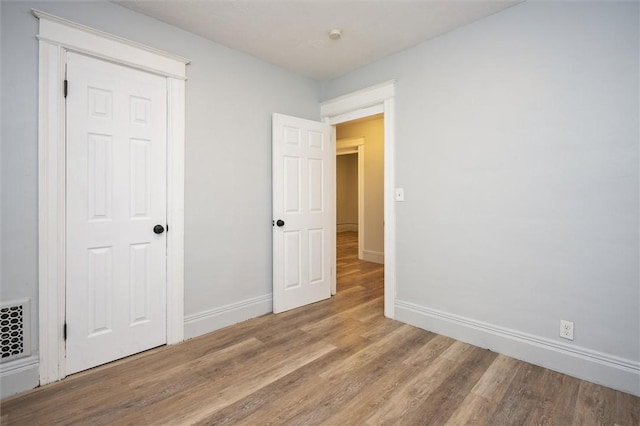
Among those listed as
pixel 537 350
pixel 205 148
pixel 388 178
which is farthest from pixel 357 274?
pixel 205 148

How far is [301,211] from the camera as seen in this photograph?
338cm

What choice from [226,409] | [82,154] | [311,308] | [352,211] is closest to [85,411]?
[226,409]

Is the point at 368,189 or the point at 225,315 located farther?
the point at 368,189

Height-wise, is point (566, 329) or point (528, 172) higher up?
point (528, 172)

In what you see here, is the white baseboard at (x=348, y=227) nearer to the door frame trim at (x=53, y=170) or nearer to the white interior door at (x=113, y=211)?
the white interior door at (x=113, y=211)

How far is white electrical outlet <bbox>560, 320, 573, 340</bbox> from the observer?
2.06 metres

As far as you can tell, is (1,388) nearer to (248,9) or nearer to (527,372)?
(248,9)

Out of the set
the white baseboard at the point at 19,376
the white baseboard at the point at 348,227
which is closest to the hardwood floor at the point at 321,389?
the white baseboard at the point at 19,376

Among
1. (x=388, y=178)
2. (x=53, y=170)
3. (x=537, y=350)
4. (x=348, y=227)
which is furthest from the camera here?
(x=348, y=227)

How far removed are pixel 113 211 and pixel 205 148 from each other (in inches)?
35.7

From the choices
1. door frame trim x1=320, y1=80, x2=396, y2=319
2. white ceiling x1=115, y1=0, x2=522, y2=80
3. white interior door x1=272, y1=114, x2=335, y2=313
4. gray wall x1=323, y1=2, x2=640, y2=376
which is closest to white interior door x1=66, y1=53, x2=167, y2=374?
white ceiling x1=115, y1=0, x2=522, y2=80

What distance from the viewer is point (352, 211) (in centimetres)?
1059

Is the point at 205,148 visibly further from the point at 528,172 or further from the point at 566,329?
the point at 566,329

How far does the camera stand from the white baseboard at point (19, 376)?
71.1 inches
